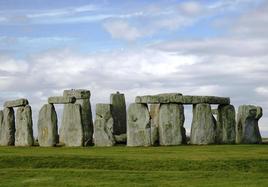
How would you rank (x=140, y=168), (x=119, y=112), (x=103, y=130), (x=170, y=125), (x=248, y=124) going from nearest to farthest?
(x=140, y=168) < (x=170, y=125) < (x=103, y=130) < (x=248, y=124) < (x=119, y=112)

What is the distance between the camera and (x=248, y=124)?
44.1 metres

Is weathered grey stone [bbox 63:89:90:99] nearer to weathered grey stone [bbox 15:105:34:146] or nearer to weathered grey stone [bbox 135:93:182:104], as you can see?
weathered grey stone [bbox 15:105:34:146]

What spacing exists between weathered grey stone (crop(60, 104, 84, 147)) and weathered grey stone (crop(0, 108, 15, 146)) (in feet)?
18.5

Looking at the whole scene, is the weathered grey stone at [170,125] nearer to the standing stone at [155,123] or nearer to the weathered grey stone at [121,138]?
the standing stone at [155,123]

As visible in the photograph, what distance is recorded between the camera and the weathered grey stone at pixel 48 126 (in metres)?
43.2

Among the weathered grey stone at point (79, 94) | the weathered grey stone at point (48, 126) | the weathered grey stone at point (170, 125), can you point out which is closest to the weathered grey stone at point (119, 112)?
the weathered grey stone at point (79, 94)

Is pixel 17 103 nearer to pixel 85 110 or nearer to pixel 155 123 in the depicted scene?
pixel 85 110

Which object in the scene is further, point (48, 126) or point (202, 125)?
point (48, 126)

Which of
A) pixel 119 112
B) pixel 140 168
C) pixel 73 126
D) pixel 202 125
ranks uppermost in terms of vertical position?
pixel 119 112

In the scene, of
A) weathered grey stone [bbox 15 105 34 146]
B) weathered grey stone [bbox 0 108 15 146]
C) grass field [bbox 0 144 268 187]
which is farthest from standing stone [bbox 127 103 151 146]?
weathered grey stone [bbox 0 108 15 146]

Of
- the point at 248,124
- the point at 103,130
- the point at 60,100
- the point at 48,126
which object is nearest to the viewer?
the point at 103,130

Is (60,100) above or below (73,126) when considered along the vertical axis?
above

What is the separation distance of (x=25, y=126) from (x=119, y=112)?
19.7 ft

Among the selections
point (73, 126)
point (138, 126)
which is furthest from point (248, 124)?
point (73, 126)
